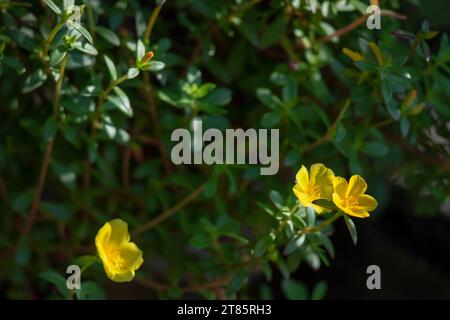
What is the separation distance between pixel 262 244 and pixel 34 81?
0.50 m

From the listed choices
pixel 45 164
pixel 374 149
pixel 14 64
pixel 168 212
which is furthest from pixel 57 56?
pixel 374 149

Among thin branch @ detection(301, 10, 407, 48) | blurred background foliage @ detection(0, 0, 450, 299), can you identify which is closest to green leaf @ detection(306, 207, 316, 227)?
blurred background foliage @ detection(0, 0, 450, 299)

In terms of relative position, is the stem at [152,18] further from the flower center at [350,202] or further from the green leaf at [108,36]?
the flower center at [350,202]

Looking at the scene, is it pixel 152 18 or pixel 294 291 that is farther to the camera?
pixel 294 291

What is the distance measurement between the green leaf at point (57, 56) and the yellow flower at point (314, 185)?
0.42 m

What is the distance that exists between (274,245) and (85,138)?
1.43ft

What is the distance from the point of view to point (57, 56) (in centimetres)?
122

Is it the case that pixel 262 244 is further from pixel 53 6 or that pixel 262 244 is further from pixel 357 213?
pixel 53 6

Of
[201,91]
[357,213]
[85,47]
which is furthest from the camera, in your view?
[201,91]

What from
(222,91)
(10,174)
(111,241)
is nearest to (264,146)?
(222,91)

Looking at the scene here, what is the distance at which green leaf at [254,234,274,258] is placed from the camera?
1.26 metres

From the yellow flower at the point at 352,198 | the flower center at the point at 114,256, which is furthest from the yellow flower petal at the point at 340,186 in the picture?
the flower center at the point at 114,256

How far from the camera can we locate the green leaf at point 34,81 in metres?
1.35
